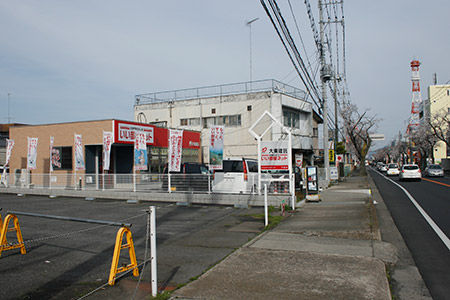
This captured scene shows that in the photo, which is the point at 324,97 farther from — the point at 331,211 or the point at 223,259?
the point at 223,259

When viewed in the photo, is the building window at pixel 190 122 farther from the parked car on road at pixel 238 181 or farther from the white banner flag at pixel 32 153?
the parked car on road at pixel 238 181

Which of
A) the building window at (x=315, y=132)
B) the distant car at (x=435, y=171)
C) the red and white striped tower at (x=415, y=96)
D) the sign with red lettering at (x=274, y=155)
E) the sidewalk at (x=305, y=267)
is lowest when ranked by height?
the sidewalk at (x=305, y=267)

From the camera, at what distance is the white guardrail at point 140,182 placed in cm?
1515

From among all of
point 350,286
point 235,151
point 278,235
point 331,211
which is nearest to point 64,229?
point 278,235

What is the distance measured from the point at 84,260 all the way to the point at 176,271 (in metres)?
2.09

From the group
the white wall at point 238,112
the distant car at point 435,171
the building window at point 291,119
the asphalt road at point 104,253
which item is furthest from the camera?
the distant car at point 435,171

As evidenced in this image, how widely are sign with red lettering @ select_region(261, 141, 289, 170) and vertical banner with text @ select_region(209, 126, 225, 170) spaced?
4652 millimetres

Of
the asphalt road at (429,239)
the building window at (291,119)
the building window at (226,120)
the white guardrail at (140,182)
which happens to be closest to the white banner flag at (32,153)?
the white guardrail at (140,182)

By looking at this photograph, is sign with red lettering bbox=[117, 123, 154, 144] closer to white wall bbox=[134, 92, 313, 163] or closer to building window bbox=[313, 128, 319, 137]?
white wall bbox=[134, 92, 313, 163]

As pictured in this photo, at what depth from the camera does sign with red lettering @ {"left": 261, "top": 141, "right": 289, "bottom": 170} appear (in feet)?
40.6

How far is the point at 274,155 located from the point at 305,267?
6589mm

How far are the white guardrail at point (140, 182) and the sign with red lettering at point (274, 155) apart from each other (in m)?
0.64

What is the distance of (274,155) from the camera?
1246cm

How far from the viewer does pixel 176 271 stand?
616 cm
